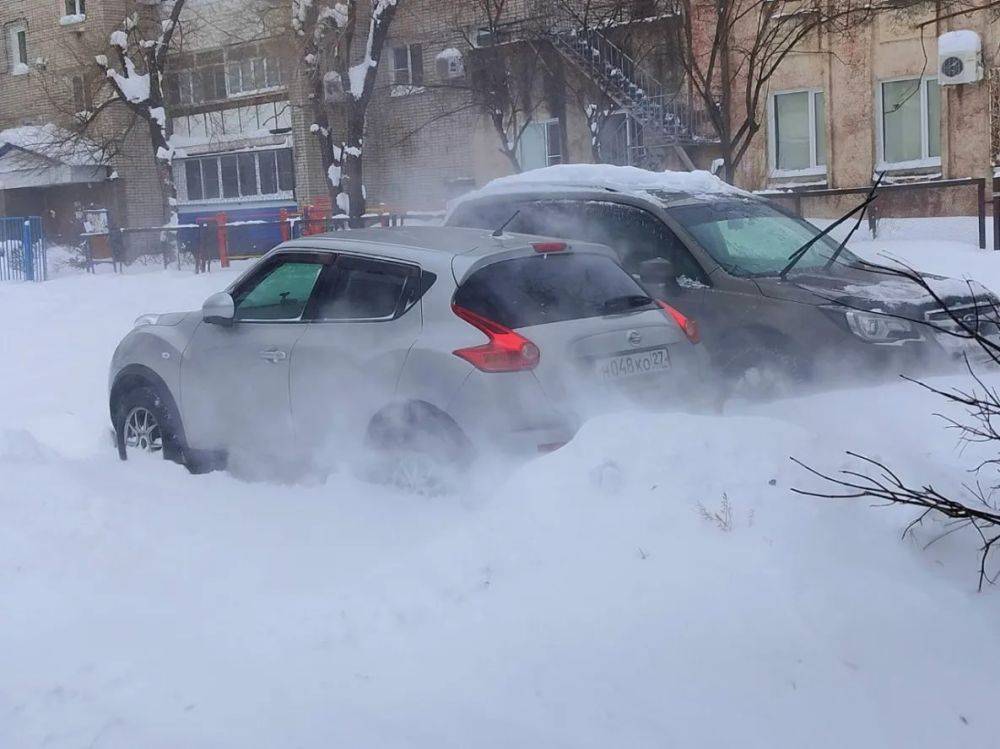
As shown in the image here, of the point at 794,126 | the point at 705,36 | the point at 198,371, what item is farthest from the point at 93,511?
the point at 794,126

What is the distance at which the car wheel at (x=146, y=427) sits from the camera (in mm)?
6859

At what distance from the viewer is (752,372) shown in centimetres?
758

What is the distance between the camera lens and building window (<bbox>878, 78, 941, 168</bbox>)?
22609mm

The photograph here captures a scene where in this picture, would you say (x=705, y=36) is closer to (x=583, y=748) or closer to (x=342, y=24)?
(x=342, y=24)

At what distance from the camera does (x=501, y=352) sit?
5.42 m

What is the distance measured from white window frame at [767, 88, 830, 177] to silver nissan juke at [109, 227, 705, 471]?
18.5m

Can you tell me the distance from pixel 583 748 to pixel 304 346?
3.22 metres

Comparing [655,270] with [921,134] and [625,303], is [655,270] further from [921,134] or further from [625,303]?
[921,134]

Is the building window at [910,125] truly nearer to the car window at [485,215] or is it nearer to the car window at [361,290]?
the car window at [485,215]

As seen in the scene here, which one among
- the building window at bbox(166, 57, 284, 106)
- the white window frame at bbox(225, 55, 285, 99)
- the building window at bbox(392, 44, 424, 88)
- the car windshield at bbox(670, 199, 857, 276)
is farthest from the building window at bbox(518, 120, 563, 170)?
the car windshield at bbox(670, 199, 857, 276)

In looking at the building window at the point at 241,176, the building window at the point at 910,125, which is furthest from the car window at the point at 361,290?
the building window at the point at 241,176

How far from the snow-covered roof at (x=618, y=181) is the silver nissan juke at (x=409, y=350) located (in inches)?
91.1

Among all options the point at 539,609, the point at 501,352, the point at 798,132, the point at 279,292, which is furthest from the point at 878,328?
the point at 798,132

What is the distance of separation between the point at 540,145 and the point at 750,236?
20061 mm
